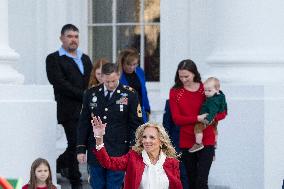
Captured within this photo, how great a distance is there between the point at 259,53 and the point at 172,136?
162 cm

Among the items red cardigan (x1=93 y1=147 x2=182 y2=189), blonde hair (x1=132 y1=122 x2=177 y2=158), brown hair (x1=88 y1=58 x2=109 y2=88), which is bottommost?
red cardigan (x1=93 y1=147 x2=182 y2=189)

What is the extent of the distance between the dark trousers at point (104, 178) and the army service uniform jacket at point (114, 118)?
8 centimetres

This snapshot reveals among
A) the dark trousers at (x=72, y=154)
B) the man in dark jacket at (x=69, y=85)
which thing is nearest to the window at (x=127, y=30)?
the man in dark jacket at (x=69, y=85)

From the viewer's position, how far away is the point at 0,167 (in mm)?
9742

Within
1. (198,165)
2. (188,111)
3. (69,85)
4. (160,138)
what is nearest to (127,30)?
(69,85)

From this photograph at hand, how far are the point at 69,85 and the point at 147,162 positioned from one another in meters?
3.17

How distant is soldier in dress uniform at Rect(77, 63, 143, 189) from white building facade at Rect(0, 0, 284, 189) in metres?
0.99

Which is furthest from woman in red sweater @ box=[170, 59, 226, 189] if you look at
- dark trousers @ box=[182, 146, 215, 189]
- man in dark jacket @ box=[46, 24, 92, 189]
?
man in dark jacket @ box=[46, 24, 92, 189]

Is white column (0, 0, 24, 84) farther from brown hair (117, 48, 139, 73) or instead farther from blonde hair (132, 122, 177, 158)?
blonde hair (132, 122, 177, 158)

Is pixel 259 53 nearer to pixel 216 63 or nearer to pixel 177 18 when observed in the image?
pixel 216 63

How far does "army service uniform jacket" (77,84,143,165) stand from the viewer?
29.9 feet

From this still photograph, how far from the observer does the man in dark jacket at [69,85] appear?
1045 cm

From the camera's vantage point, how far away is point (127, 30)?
13.0 m

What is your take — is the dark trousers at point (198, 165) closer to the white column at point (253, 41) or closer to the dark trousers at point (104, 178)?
the dark trousers at point (104, 178)
